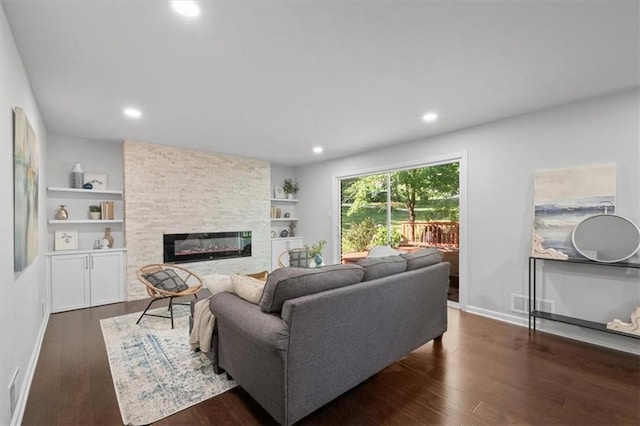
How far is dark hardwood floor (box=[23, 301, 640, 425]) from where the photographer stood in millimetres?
1902

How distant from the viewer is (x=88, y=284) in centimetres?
426

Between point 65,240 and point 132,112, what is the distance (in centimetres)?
238

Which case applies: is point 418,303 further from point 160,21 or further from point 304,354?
point 160,21

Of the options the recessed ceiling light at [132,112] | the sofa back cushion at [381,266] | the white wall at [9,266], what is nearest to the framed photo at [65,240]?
the recessed ceiling light at [132,112]

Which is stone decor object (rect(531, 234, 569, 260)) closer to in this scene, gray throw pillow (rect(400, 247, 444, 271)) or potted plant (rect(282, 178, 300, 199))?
→ gray throw pillow (rect(400, 247, 444, 271))

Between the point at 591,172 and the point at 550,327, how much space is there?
5.78ft

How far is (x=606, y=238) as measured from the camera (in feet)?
9.59

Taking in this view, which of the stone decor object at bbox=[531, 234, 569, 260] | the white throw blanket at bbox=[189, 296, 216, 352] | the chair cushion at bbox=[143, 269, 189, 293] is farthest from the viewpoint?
the chair cushion at bbox=[143, 269, 189, 293]

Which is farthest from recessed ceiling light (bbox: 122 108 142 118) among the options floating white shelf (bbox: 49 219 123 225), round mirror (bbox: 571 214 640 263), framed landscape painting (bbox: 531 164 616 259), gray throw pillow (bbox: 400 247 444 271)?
round mirror (bbox: 571 214 640 263)

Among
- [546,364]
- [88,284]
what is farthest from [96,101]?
[546,364]

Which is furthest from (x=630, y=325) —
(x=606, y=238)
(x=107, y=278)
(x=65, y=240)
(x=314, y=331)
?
(x=65, y=240)

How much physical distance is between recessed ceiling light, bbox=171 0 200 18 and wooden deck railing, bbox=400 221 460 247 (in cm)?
409

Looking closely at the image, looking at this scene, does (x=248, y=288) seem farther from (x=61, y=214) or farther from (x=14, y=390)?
(x=61, y=214)

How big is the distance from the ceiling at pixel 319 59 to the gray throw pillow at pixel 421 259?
5.30ft
